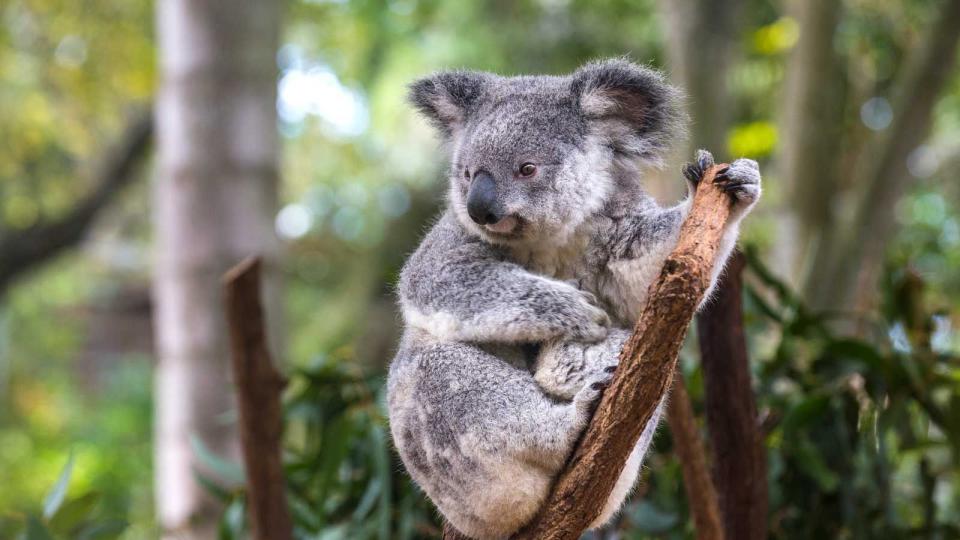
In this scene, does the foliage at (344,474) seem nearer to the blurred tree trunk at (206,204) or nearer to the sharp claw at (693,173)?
the blurred tree trunk at (206,204)

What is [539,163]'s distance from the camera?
5.75 feet

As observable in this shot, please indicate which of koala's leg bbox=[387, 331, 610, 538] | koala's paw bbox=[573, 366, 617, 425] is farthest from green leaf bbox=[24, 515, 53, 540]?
koala's paw bbox=[573, 366, 617, 425]

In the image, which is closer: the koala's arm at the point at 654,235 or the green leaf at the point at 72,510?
the koala's arm at the point at 654,235

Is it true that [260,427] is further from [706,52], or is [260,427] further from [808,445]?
[706,52]

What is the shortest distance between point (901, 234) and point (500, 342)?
5.24 metres

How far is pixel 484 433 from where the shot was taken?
1.63 metres

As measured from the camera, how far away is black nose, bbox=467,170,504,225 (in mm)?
1671

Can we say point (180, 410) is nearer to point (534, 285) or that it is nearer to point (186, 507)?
point (186, 507)

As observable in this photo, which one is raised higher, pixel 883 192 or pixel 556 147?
pixel 556 147

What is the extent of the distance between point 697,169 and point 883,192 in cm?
272

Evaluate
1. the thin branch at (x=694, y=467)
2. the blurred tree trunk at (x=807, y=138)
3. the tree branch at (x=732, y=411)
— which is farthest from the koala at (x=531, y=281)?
the blurred tree trunk at (x=807, y=138)

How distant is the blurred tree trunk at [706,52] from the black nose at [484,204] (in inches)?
90.9

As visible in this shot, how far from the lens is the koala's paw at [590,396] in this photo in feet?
5.20

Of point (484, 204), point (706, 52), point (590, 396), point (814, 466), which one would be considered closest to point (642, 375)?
point (590, 396)
